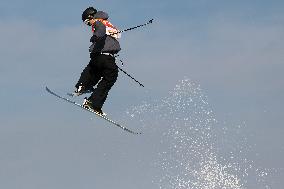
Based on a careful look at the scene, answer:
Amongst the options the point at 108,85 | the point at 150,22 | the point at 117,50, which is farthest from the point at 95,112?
the point at 150,22

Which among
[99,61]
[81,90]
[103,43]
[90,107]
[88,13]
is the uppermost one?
[88,13]

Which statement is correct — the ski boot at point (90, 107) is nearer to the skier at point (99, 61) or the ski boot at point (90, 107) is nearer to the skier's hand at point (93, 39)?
the skier at point (99, 61)

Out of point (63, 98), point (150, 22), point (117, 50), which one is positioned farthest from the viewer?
point (63, 98)

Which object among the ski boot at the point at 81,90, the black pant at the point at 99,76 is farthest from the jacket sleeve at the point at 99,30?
the ski boot at the point at 81,90

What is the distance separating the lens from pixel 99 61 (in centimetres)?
1747

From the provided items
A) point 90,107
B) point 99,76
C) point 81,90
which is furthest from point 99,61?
point 90,107

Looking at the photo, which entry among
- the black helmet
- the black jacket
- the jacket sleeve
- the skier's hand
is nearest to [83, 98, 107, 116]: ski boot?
the black jacket

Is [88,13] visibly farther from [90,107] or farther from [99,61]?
[90,107]

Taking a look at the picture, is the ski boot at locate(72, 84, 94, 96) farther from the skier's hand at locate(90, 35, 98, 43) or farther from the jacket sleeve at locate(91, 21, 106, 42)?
the jacket sleeve at locate(91, 21, 106, 42)

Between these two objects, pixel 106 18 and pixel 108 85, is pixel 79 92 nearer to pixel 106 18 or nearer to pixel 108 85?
pixel 108 85

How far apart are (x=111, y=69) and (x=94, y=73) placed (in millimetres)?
706

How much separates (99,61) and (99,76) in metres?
0.85

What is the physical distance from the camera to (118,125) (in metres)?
18.4

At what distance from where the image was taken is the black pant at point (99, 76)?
1750 centimetres
